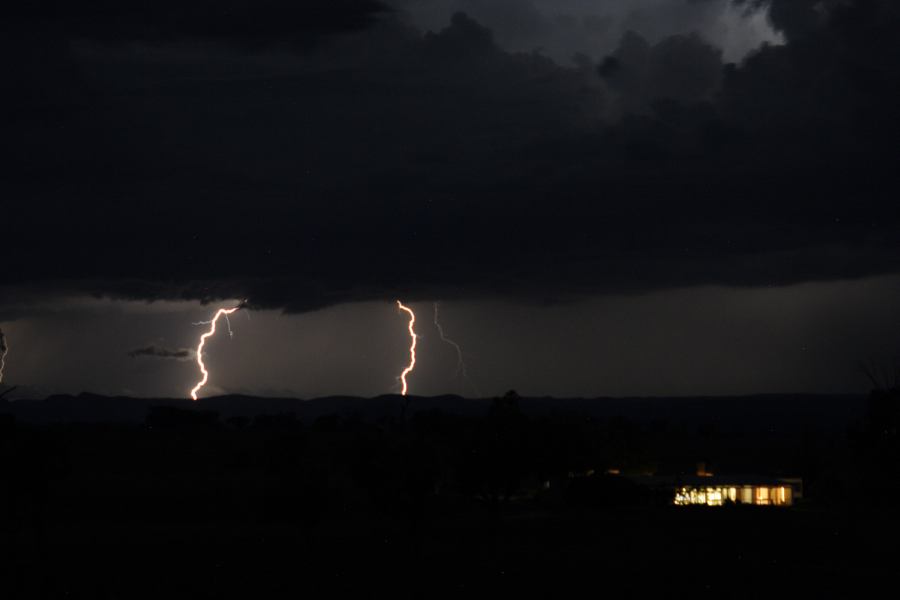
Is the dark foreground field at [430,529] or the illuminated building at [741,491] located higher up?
the illuminated building at [741,491]

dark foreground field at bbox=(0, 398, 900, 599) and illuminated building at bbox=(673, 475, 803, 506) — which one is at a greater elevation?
illuminated building at bbox=(673, 475, 803, 506)

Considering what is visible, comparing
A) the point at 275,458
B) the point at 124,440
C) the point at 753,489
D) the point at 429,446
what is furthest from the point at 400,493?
the point at 124,440

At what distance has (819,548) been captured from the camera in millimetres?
47500

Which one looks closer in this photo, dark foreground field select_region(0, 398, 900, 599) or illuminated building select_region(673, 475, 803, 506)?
dark foreground field select_region(0, 398, 900, 599)

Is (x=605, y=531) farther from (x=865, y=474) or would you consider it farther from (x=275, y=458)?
(x=275, y=458)

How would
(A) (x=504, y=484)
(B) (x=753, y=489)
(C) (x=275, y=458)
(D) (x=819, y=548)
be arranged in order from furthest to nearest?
(B) (x=753, y=489) < (C) (x=275, y=458) < (A) (x=504, y=484) < (D) (x=819, y=548)

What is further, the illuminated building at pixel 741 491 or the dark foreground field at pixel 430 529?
the illuminated building at pixel 741 491

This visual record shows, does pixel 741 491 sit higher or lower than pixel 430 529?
higher

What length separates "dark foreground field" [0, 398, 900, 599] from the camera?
3653 cm

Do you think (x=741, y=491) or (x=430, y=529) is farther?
(x=741, y=491)

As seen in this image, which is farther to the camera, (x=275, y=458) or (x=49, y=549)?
(x=275, y=458)

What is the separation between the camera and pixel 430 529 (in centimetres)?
5566

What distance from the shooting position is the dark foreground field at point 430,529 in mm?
36531

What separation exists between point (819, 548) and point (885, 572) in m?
7.51
